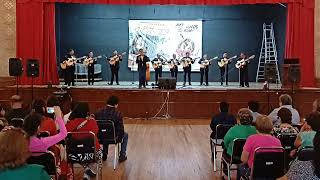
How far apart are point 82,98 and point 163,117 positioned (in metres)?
2.34

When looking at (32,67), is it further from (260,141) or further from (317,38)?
(260,141)

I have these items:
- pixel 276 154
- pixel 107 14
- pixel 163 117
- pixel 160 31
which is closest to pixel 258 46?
pixel 160 31

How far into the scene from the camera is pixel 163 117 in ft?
43.4

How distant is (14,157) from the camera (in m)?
2.88

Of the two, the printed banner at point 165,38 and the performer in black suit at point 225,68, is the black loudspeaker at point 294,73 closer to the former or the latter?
the performer in black suit at point 225,68

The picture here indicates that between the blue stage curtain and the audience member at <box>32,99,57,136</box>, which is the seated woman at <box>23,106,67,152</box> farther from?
the blue stage curtain

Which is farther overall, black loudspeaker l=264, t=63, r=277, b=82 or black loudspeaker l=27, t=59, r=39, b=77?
black loudspeaker l=27, t=59, r=39, b=77

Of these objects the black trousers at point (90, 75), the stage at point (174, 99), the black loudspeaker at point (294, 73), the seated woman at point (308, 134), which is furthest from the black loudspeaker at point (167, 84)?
the seated woman at point (308, 134)

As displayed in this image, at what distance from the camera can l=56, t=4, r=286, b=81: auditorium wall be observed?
19.0 metres

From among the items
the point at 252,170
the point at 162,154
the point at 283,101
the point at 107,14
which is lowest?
the point at 162,154

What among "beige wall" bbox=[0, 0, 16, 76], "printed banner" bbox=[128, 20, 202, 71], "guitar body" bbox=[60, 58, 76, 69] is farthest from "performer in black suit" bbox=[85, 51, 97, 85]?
"printed banner" bbox=[128, 20, 202, 71]

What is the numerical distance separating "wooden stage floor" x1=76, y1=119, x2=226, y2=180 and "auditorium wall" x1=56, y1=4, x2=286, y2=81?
7.14 m

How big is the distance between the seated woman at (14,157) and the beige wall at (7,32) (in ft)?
38.8

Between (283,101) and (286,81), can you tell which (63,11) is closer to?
(286,81)
